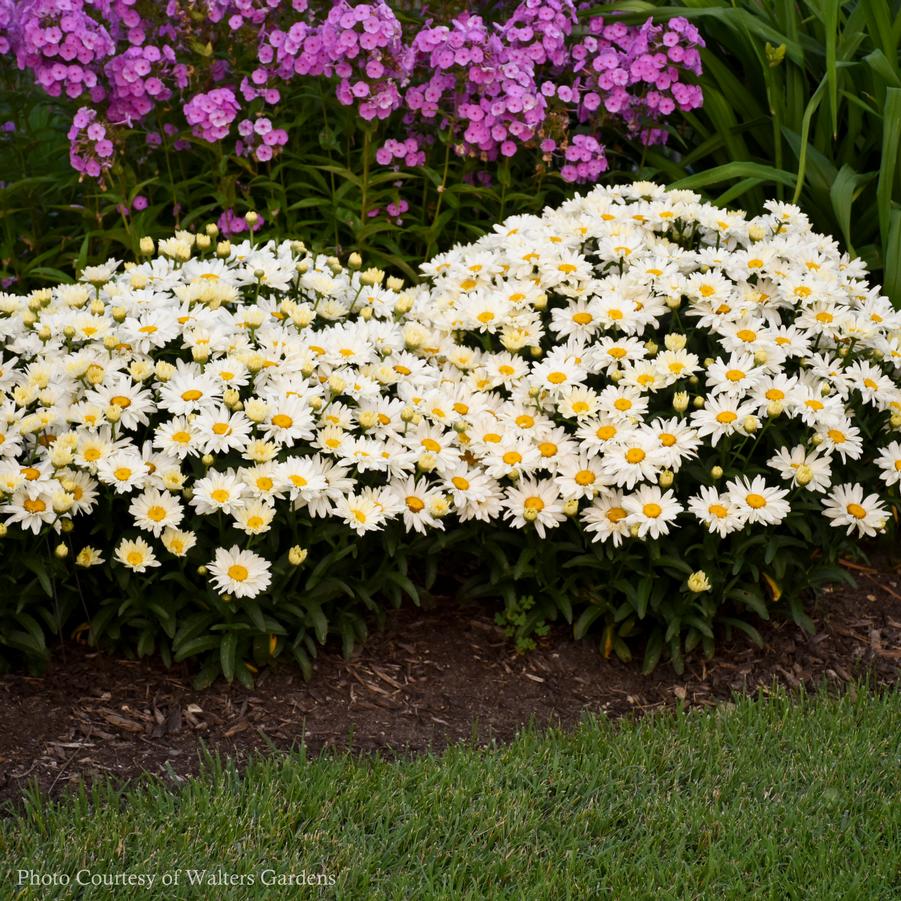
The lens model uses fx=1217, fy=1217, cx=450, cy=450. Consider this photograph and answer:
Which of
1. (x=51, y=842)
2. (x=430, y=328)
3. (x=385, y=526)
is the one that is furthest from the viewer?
(x=430, y=328)

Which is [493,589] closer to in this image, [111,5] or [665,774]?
[665,774]

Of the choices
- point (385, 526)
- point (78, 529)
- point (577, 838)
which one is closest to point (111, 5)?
point (78, 529)

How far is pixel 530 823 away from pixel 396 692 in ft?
2.35

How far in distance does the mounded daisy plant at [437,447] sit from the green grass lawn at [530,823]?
434mm

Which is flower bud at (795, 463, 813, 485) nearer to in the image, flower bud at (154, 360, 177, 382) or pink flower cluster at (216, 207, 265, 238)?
flower bud at (154, 360, 177, 382)

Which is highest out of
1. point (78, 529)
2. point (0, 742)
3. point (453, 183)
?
point (453, 183)

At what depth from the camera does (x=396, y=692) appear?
11.0ft

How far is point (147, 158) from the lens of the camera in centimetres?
486

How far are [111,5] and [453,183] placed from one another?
4.73ft

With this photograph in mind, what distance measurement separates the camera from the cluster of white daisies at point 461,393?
3104mm

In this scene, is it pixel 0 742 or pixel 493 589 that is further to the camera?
pixel 493 589

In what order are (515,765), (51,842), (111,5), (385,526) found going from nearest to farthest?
(51,842)
(515,765)
(385,526)
(111,5)

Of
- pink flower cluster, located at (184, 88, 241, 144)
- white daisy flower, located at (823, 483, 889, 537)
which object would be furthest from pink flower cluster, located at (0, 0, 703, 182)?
white daisy flower, located at (823, 483, 889, 537)

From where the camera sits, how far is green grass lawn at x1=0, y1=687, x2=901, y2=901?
2.53 metres
